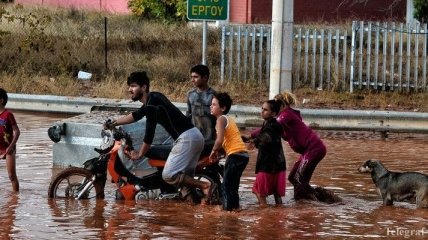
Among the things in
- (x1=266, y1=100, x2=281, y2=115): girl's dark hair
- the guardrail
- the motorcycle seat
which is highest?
(x1=266, y1=100, x2=281, y2=115): girl's dark hair

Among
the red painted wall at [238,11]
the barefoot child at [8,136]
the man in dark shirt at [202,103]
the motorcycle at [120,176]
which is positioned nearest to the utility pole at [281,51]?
the man in dark shirt at [202,103]

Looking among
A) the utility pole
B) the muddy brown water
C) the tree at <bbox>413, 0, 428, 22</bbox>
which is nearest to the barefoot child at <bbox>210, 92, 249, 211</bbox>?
the muddy brown water

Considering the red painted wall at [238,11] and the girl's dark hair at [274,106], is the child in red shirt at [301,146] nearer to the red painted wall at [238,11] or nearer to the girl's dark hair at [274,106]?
the girl's dark hair at [274,106]

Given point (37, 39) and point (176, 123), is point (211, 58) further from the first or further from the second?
point (176, 123)

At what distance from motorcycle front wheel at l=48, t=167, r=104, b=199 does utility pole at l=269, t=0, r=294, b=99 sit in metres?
7.59

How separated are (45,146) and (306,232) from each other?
717 cm

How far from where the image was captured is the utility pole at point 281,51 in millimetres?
19844

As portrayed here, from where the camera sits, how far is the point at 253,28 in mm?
25141

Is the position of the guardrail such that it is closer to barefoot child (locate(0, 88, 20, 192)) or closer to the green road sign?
the green road sign

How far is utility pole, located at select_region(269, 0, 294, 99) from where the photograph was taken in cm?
1984

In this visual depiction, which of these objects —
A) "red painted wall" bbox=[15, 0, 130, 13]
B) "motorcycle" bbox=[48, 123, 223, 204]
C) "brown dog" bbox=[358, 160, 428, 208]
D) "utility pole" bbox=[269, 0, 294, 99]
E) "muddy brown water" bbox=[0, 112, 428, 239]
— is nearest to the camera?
"muddy brown water" bbox=[0, 112, 428, 239]

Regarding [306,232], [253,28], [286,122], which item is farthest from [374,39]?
[306,232]

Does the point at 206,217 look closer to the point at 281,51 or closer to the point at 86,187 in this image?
the point at 86,187

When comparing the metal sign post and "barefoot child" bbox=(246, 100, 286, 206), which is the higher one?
the metal sign post
